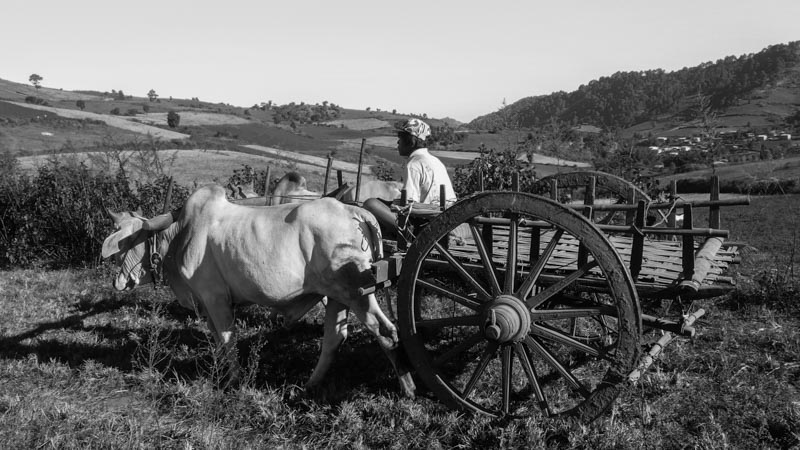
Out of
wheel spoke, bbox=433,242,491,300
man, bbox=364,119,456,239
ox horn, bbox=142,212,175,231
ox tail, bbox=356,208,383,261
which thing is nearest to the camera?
wheel spoke, bbox=433,242,491,300

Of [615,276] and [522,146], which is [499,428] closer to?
[615,276]

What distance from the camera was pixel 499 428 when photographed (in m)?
3.76

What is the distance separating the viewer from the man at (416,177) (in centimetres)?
493

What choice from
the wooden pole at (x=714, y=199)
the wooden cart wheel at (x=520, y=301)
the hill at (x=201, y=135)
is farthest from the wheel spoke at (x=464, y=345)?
the hill at (x=201, y=135)

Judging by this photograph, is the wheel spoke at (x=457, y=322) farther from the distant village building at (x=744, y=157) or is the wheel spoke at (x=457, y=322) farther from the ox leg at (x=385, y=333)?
the distant village building at (x=744, y=157)

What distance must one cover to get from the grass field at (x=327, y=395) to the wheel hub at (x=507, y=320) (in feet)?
2.18

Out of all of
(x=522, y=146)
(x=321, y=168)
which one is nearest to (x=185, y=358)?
(x=522, y=146)

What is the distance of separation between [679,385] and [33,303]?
26.2 feet

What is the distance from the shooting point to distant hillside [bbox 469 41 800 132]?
157 ft

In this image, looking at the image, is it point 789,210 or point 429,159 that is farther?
point 789,210

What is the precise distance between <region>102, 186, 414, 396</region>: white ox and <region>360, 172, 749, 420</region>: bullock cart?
401mm

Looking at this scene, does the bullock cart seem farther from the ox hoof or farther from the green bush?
the green bush

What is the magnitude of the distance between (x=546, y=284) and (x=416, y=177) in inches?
66.9

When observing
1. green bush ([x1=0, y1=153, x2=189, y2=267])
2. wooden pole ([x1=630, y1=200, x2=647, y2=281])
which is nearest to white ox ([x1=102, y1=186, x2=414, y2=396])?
wooden pole ([x1=630, y1=200, x2=647, y2=281])
